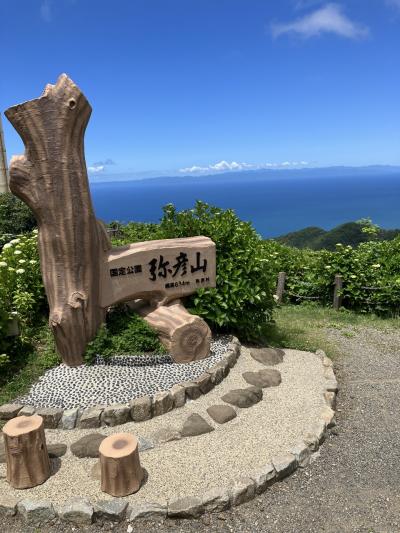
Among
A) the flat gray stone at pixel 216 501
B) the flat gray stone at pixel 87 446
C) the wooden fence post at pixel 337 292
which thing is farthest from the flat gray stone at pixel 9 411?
the wooden fence post at pixel 337 292

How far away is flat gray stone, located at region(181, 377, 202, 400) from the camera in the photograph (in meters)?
5.21

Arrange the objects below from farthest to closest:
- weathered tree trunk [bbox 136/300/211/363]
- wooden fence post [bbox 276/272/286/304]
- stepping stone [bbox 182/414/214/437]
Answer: wooden fence post [bbox 276/272/286/304], weathered tree trunk [bbox 136/300/211/363], stepping stone [bbox 182/414/214/437]

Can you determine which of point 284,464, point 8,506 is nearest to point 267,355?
point 284,464

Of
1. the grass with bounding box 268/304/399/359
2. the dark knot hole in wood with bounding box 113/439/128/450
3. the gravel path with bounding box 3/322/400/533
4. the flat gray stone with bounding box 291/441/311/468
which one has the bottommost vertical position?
the grass with bounding box 268/304/399/359

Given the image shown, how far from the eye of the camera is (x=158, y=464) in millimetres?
4125

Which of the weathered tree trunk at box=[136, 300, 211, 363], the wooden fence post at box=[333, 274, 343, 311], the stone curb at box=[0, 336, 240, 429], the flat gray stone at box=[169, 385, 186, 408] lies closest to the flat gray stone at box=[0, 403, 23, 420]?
the stone curb at box=[0, 336, 240, 429]

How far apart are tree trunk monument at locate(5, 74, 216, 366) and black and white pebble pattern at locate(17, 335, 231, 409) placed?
22cm

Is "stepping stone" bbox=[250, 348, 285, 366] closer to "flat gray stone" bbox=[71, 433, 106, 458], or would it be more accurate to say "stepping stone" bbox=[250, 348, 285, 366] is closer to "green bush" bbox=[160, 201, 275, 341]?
"green bush" bbox=[160, 201, 275, 341]

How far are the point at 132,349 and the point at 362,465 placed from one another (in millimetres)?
3400

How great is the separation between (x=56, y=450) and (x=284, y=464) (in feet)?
8.02

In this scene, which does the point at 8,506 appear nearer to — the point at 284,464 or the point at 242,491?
the point at 242,491

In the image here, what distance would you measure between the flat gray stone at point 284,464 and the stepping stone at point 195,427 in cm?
88

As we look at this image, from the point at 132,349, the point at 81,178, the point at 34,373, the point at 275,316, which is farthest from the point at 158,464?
the point at 275,316

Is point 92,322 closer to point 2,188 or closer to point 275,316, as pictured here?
point 275,316
